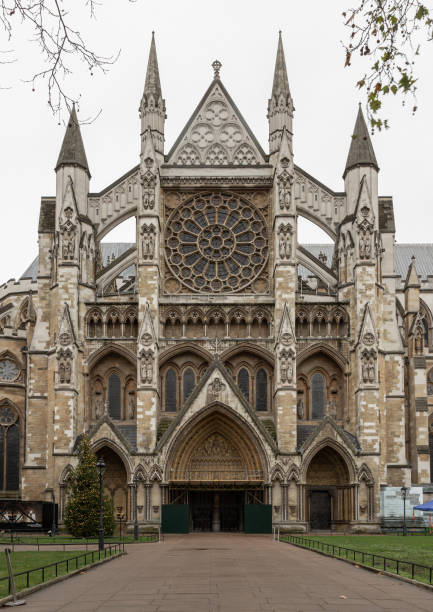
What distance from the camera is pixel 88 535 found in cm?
4359

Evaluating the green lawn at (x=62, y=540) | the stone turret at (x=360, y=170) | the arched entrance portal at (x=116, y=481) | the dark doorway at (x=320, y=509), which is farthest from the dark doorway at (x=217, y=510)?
the stone turret at (x=360, y=170)

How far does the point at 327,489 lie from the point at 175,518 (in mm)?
8685

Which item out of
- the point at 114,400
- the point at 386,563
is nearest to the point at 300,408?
the point at 114,400

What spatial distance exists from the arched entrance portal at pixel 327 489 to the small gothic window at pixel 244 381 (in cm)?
548

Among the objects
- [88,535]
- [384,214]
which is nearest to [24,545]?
[88,535]

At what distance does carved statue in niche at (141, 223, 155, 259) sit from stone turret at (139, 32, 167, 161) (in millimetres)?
5396

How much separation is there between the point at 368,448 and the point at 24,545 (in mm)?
19951

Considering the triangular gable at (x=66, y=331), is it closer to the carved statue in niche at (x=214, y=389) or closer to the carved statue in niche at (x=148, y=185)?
the carved statue in niche at (x=148, y=185)

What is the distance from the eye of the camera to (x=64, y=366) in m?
49.9

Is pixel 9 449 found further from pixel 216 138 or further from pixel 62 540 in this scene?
pixel 216 138

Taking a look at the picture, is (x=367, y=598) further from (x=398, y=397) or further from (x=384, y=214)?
(x=384, y=214)

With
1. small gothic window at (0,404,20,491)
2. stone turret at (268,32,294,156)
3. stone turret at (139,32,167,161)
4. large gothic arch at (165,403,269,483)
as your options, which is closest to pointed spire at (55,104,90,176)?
stone turret at (139,32,167,161)

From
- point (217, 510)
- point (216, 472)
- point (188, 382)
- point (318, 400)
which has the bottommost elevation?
point (217, 510)

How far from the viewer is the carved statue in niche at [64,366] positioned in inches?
1961
